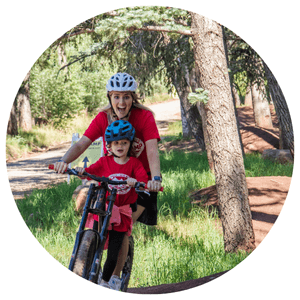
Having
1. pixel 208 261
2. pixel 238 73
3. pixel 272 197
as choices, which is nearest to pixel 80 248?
pixel 208 261

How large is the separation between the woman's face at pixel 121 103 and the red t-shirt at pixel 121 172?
13.5 inches

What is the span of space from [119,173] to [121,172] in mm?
16

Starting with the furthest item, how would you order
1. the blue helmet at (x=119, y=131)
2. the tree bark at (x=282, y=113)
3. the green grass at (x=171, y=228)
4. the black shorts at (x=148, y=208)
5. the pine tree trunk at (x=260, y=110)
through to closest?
the pine tree trunk at (x=260, y=110) → the tree bark at (x=282, y=113) → the green grass at (x=171, y=228) → the black shorts at (x=148, y=208) → the blue helmet at (x=119, y=131)

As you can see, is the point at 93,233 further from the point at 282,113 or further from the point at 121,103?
the point at 282,113

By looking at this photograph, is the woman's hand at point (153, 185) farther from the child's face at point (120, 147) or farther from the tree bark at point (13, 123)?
the tree bark at point (13, 123)

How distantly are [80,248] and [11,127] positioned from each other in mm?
2371

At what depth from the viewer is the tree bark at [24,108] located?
168 inches

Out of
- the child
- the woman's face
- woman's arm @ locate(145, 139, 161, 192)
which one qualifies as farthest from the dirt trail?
the woman's face

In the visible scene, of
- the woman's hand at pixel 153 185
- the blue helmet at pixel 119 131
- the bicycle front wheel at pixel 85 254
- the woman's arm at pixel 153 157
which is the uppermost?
the blue helmet at pixel 119 131

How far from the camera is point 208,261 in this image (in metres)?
3.32

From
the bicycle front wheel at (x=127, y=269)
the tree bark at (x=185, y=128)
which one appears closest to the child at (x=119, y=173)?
the bicycle front wheel at (x=127, y=269)

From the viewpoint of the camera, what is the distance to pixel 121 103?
2.58 m

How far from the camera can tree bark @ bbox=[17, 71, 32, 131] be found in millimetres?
4266

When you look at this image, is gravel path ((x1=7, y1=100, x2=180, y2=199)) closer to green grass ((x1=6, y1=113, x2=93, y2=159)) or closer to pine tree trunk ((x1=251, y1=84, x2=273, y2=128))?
green grass ((x1=6, y1=113, x2=93, y2=159))
